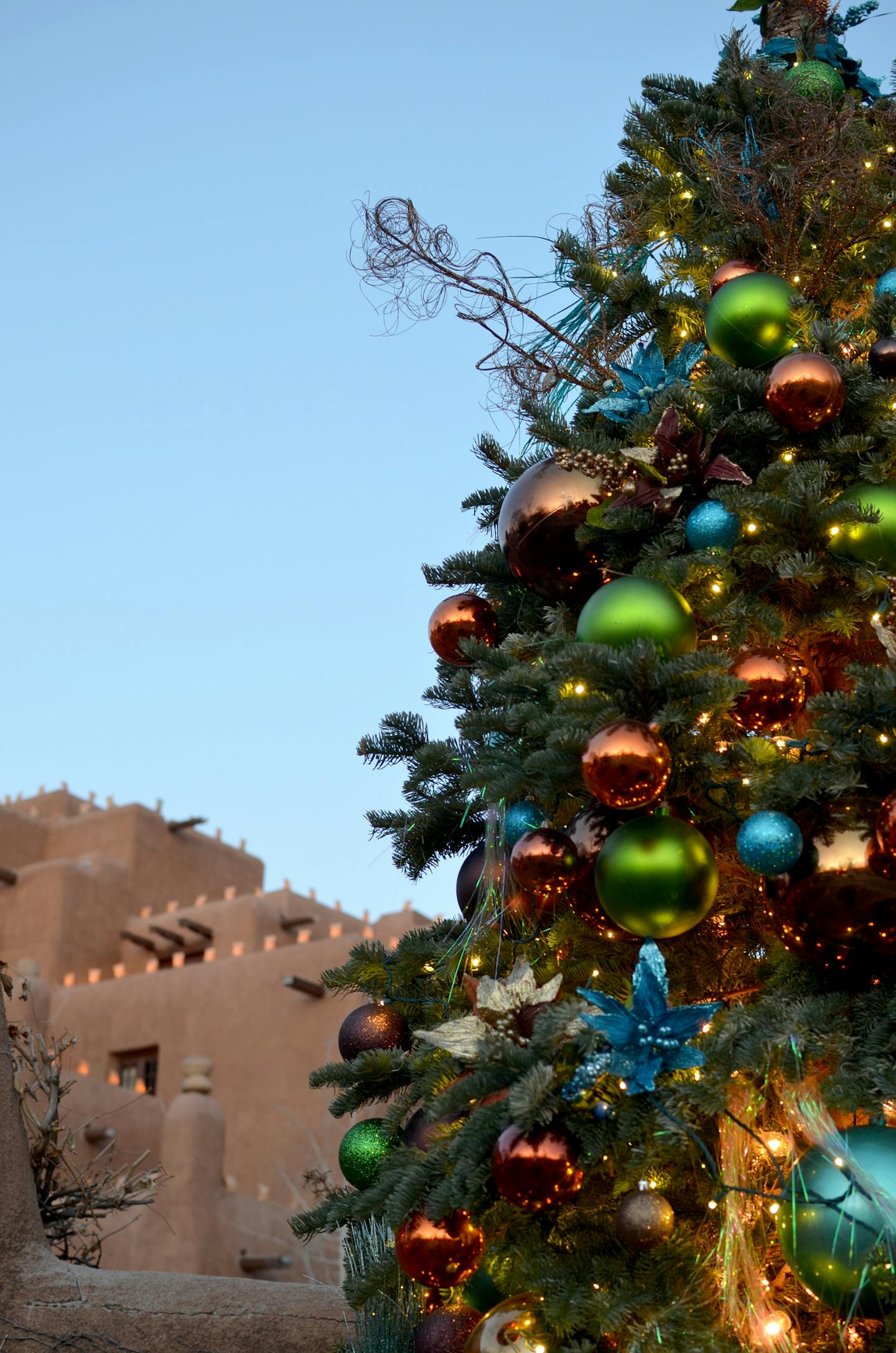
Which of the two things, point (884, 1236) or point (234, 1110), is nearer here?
point (884, 1236)

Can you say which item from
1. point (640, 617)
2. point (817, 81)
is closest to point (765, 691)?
point (640, 617)

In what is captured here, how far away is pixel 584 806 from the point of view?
269cm

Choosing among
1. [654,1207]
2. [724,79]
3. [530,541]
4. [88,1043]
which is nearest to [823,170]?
[724,79]

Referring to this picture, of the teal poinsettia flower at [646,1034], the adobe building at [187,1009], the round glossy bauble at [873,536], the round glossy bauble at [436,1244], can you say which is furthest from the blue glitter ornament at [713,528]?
the adobe building at [187,1009]

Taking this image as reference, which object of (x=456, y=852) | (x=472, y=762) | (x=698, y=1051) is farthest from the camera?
(x=456, y=852)

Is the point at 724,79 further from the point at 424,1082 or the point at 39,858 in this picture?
the point at 39,858

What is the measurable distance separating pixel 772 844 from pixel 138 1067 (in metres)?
19.2

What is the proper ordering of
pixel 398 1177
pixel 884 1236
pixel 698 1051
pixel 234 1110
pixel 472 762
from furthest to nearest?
pixel 234 1110 < pixel 472 762 < pixel 398 1177 < pixel 698 1051 < pixel 884 1236

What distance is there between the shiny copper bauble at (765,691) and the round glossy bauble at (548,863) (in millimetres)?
418

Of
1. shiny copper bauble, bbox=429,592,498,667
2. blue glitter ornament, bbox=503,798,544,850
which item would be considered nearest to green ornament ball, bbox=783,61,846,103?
shiny copper bauble, bbox=429,592,498,667

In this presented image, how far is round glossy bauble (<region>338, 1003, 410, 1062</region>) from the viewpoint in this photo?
308 centimetres

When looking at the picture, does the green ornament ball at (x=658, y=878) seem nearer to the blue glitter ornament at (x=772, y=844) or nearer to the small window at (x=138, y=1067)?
the blue glitter ornament at (x=772, y=844)

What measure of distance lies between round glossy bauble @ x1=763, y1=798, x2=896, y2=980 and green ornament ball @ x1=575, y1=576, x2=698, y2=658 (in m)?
0.45

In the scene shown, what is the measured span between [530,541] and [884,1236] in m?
1.63
